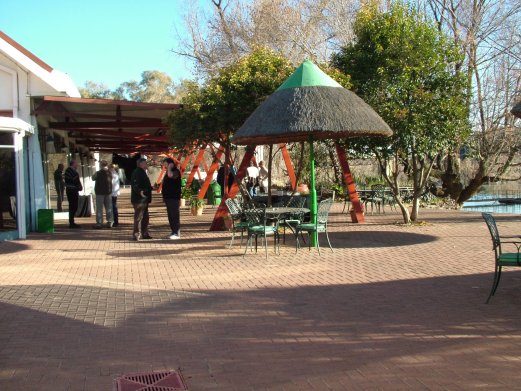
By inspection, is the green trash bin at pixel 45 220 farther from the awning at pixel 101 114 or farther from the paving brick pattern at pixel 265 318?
the paving brick pattern at pixel 265 318

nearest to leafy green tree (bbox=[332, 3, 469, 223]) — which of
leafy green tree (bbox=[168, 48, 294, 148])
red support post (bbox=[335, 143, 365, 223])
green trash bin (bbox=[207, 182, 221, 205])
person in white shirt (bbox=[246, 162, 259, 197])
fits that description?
red support post (bbox=[335, 143, 365, 223])

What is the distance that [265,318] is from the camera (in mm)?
6613

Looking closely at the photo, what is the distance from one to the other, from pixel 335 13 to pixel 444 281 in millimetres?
17360

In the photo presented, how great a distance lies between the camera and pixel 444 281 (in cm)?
837

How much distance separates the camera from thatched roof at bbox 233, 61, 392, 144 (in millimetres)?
10492

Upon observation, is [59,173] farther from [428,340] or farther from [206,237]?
[428,340]

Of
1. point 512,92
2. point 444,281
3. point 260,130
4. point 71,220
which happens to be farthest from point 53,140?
point 512,92

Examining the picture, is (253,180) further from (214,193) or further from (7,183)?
(7,183)

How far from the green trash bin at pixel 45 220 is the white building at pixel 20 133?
331 millimetres

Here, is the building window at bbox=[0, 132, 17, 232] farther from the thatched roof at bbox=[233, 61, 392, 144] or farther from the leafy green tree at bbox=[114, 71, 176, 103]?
the leafy green tree at bbox=[114, 71, 176, 103]

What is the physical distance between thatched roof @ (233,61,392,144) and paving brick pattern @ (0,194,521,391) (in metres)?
2.24

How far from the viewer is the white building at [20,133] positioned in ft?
45.4

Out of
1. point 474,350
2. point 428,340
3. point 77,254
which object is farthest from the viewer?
point 77,254

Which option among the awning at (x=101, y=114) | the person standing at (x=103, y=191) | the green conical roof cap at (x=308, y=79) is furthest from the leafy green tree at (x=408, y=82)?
the person standing at (x=103, y=191)
